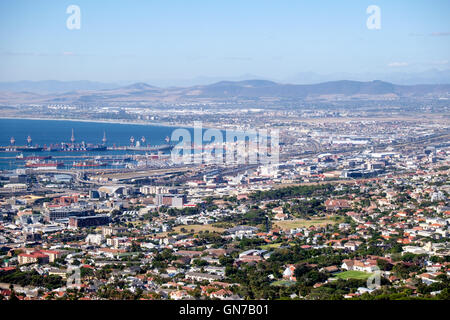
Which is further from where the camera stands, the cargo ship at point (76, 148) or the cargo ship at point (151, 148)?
the cargo ship at point (76, 148)

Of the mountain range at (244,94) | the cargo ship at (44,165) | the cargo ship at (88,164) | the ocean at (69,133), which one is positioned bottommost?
the cargo ship at (88,164)

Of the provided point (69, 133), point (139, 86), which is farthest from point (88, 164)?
point (139, 86)

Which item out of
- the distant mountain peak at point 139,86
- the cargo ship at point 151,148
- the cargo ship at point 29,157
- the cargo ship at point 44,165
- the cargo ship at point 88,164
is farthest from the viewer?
the distant mountain peak at point 139,86

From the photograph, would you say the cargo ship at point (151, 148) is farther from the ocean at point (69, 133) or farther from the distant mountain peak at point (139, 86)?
the distant mountain peak at point (139, 86)

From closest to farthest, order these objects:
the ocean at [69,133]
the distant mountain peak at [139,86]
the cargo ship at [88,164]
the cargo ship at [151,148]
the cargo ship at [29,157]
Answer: the cargo ship at [88,164] < the cargo ship at [29,157] < the ocean at [69,133] < the cargo ship at [151,148] < the distant mountain peak at [139,86]

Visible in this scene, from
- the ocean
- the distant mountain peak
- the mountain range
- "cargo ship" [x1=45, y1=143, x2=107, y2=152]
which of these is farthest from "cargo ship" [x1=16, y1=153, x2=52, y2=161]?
the distant mountain peak

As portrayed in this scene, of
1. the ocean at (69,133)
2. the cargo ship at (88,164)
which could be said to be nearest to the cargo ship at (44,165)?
the ocean at (69,133)

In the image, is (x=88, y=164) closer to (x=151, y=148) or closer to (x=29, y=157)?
(x=29, y=157)
